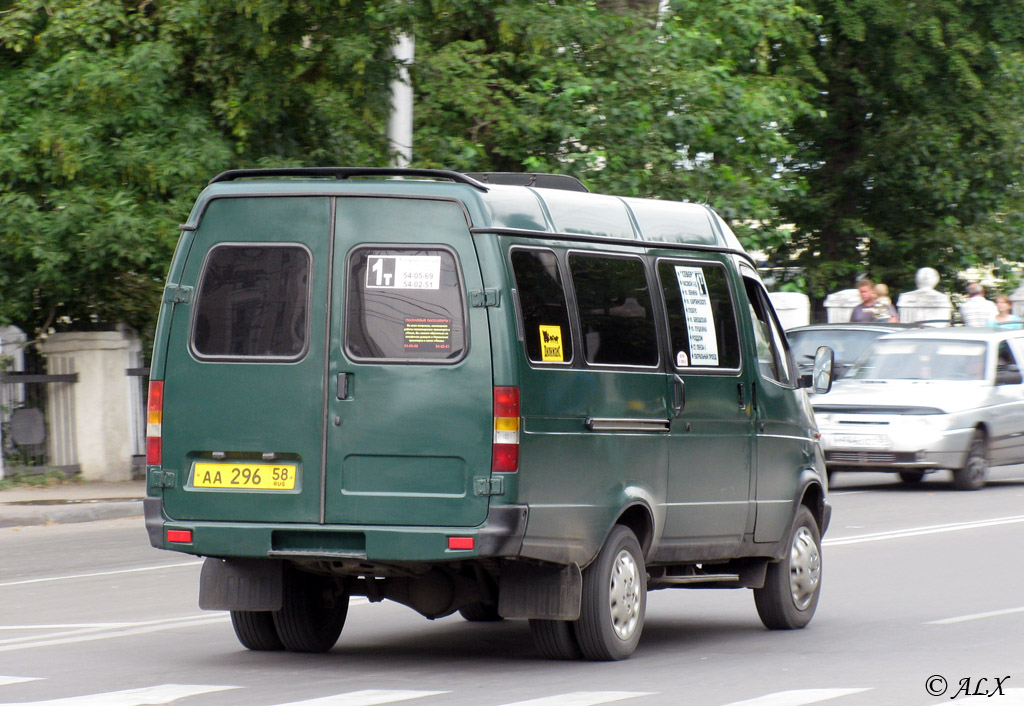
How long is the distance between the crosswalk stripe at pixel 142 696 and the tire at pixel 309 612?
39.1 inches

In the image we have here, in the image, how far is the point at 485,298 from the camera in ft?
24.6

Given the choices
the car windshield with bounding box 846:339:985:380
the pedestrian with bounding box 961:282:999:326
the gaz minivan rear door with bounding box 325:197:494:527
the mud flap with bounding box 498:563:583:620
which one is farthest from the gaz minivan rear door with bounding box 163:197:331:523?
the pedestrian with bounding box 961:282:999:326

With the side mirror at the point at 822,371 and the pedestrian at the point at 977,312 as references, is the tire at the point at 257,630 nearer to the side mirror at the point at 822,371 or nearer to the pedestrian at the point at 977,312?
the side mirror at the point at 822,371

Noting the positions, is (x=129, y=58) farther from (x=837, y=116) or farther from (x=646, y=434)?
(x=837, y=116)

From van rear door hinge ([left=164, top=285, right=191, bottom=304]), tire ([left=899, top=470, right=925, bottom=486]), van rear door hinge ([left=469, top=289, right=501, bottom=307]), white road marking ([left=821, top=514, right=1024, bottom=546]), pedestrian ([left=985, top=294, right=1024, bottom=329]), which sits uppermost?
van rear door hinge ([left=164, top=285, right=191, bottom=304])

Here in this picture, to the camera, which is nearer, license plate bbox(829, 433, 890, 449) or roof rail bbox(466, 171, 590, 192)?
roof rail bbox(466, 171, 590, 192)

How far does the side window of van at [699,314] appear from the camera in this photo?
8703 mm

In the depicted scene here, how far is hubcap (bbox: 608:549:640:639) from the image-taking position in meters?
8.06

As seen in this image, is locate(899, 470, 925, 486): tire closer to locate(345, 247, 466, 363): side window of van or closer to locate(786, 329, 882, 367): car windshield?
locate(786, 329, 882, 367): car windshield

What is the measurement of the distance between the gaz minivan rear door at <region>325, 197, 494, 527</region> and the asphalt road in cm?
Result: 79

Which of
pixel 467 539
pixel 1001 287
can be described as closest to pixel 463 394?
pixel 467 539

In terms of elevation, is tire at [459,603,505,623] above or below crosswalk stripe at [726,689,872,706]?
below

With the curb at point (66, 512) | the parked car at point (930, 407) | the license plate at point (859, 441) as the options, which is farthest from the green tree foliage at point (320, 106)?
the license plate at point (859, 441)

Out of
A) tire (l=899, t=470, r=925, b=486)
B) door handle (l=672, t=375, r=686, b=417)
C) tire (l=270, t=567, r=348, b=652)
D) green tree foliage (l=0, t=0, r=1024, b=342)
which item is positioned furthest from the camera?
tire (l=899, t=470, r=925, b=486)
